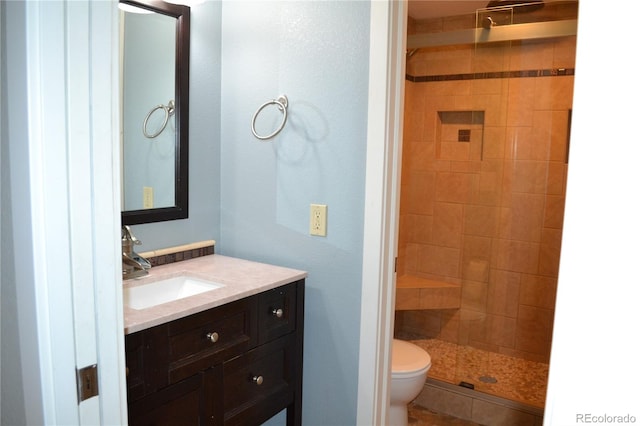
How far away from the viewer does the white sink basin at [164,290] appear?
5.87 ft

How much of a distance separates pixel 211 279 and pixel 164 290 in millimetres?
182

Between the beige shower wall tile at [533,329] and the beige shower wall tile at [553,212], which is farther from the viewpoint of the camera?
the beige shower wall tile at [533,329]

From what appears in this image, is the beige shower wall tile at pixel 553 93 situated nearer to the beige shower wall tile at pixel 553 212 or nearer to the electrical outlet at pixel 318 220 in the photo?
the beige shower wall tile at pixel 553 212

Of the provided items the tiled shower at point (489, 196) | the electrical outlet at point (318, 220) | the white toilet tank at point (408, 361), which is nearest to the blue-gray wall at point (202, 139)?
the electrical outlet at point (318, 220)

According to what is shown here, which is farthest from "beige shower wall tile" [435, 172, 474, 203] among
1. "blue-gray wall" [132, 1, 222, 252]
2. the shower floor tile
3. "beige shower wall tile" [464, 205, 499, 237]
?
"blue-gray wall" [132, 1, 222, 252]

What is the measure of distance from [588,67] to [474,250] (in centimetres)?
→ 301

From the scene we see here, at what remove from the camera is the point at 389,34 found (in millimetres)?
1788

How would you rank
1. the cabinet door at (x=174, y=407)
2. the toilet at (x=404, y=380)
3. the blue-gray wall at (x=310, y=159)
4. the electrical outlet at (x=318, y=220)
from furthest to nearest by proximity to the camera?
the toilet at (x=404, y=380)
the electrical outlet at (x=318, y=220)
the blue-gray wall at (x=310, y=159)
the cabinet door at (x=174, y=407)

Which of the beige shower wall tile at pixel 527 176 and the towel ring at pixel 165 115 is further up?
the towel ring at pixel 165 115

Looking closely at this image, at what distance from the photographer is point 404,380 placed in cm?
240

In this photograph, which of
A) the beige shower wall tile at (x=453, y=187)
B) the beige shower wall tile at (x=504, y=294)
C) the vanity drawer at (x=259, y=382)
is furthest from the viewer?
the beige shower wall tile at (x=453, y=187)

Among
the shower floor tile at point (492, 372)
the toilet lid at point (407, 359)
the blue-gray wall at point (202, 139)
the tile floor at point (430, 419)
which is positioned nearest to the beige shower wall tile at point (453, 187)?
the shower floor tile at point (492, 372)

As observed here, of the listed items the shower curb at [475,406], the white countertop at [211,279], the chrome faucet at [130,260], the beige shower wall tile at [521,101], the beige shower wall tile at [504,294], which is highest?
the beige shower wall tile at [521,101]

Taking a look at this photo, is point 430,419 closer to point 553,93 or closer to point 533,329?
point 533,329
